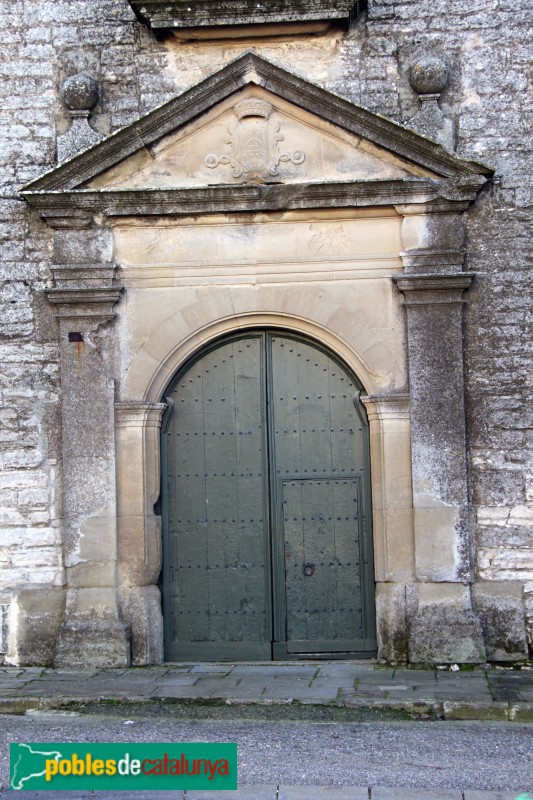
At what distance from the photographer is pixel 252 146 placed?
7.29 metres

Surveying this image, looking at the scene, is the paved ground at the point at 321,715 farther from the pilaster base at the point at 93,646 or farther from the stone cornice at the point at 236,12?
the stone cornice at the point at 236,12

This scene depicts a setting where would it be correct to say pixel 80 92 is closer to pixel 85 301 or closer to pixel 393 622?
pixel 85 301

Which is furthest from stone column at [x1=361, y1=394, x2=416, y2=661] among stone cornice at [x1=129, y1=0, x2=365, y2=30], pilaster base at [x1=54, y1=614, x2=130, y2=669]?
stone cornice at [x1=129, y1=0, x2=365, y2=30]

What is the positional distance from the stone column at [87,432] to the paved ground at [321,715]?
46 cm

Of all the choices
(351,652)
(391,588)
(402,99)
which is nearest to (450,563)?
(391,588)

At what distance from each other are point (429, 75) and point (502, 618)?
3.61m

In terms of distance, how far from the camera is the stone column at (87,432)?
23.5 feet

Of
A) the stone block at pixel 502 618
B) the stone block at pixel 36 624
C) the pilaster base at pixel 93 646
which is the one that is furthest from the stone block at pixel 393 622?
the stone block at pixel 36 624

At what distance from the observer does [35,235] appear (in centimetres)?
741

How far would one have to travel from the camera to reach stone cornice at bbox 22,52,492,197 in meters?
7.09

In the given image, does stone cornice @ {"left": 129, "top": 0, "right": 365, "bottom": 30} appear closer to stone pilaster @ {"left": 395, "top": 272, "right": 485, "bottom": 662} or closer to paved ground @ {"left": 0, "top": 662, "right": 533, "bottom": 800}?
stone pilaster @ {"left": 395, "top": 272, "right": 485, "bottom": 662}

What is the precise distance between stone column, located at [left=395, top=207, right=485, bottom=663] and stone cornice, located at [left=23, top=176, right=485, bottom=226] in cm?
16

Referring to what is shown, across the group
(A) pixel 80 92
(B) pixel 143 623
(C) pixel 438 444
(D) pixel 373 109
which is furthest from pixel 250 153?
(B) pixel 143 623

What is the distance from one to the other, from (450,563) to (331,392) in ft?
4.59
